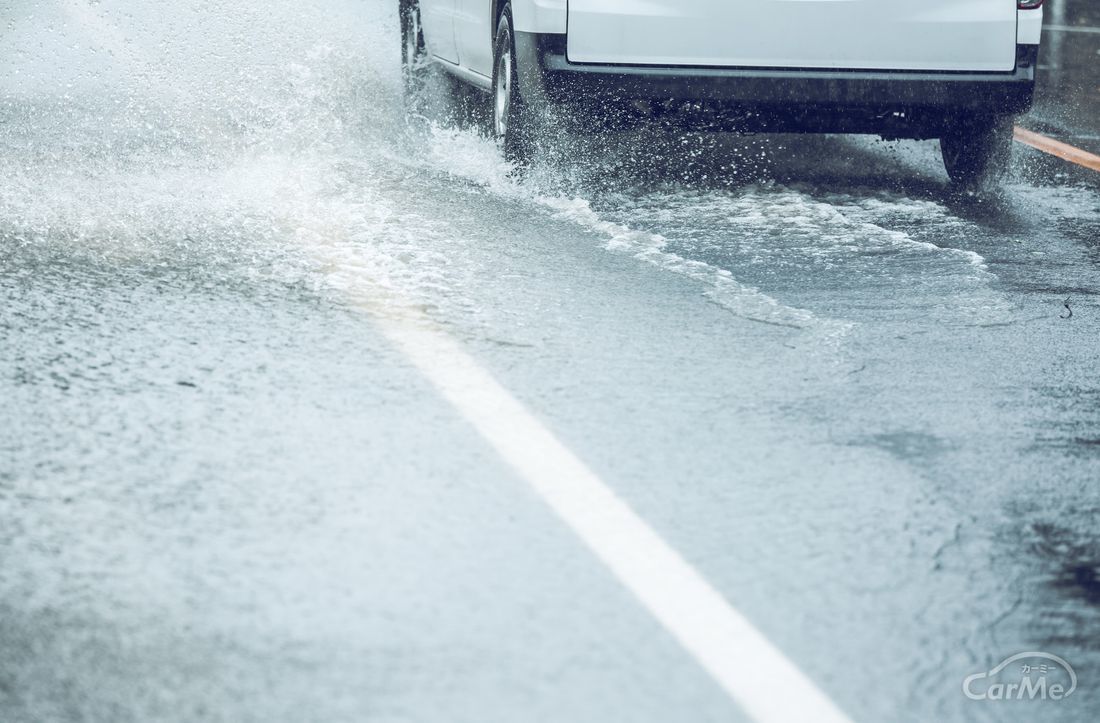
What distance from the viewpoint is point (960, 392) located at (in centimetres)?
460

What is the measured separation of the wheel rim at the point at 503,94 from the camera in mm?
7863

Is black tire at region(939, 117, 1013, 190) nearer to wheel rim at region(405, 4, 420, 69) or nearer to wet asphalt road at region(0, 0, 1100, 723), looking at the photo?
wet asphalt road at region(0, 0, 1100, 723)

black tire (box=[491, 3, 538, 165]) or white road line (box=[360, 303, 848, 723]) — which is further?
black tire (box=[491, 3, 538, 165])

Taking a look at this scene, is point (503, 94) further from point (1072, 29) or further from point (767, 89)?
point (1072, 29)

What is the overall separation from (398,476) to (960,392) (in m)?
1.66

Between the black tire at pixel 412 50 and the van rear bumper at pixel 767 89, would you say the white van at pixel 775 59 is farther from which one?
the black tire at pixel 412 50

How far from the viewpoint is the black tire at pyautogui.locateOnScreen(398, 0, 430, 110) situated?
1140 cm

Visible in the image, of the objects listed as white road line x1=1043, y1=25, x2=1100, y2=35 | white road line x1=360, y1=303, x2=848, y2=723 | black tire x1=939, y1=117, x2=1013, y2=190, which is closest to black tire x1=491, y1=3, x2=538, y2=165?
black tire x1=939, y1=117, x2=1013, y2=190

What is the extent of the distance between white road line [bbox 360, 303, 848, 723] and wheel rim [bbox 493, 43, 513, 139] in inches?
128

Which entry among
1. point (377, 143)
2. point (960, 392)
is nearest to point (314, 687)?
point (960, 392)

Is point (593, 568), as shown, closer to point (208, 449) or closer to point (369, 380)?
point (208, 449)

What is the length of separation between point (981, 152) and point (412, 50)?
15.8ft

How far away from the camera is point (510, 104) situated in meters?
7.79

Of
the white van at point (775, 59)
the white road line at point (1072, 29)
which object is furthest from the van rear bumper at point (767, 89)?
the white road line at point (1072, 29)
